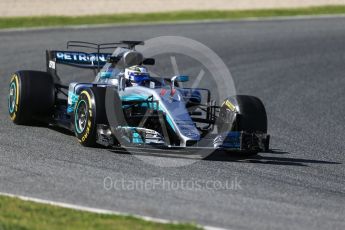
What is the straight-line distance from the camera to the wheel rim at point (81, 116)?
38.8 feet

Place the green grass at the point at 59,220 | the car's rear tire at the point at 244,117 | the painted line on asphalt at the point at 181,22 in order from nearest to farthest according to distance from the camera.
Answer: the green grass at the point at 59,220
the car's rear tire at the point at 244,117
the painted line on asphalt at the point at 181,22

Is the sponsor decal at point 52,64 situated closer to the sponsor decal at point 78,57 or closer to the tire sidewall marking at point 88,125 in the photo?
the sponsor decal at point 78,57

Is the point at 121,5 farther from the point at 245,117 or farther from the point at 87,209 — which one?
the point at 87,209

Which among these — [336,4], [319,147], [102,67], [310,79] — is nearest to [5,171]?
[102,67]

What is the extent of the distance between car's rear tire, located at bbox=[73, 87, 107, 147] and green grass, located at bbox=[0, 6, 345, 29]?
14023 mm

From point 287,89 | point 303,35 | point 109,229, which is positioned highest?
point 303,35

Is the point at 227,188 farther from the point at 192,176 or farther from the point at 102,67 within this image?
the point at 102,67

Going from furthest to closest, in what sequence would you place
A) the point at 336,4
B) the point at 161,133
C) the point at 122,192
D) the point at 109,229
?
the point at 336,4 → the point at 161,133 → the point at 122,192 → the point at 109,229

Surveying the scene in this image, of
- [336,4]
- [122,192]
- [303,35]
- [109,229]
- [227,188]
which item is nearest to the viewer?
[109,229]

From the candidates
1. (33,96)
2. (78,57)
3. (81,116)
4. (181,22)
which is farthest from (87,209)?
(181,22)

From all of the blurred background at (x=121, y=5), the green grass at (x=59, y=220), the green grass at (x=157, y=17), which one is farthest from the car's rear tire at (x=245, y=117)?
the blurred background at (x=121, y=5)

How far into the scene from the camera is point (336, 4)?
1246 inches

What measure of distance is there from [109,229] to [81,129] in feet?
15.2

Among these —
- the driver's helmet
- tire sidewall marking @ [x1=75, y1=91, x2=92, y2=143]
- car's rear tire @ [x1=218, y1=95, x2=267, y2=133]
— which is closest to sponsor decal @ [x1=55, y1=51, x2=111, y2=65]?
the driver's helmet
